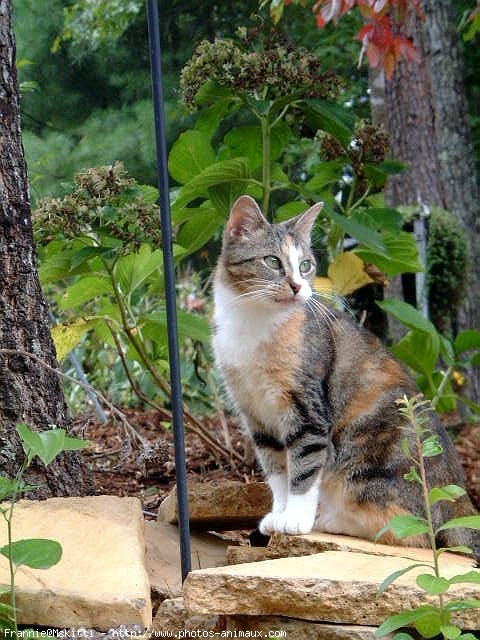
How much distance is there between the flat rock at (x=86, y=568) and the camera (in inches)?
89.9

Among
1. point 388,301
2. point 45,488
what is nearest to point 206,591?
point 45,488

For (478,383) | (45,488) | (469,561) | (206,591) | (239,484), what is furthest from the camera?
(478,383)

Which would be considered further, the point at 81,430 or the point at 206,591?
the point at 81,430

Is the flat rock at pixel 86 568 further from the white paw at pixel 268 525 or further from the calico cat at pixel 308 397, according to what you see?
the calico cat at pixel 308 397

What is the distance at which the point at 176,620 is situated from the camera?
7.98 feet

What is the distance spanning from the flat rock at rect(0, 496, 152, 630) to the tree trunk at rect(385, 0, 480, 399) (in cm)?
483

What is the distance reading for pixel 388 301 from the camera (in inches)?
159

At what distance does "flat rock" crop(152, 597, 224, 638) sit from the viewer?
7.97ft

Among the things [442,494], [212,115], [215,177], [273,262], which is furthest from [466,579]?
[212,115]

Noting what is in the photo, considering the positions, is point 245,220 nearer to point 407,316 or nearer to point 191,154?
point 191,154

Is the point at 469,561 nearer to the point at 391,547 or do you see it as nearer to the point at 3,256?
the point at 391,547

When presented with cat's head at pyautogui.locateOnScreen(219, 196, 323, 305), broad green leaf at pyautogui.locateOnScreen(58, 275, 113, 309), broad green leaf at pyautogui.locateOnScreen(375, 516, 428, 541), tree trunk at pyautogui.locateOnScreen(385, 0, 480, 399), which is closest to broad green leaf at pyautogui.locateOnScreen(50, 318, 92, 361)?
broad green leaf at pyautogui.locateOnScreen(58, 275, 113, 309)

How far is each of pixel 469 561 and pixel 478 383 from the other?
15.5 feet

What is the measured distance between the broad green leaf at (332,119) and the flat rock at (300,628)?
6.60 feet
